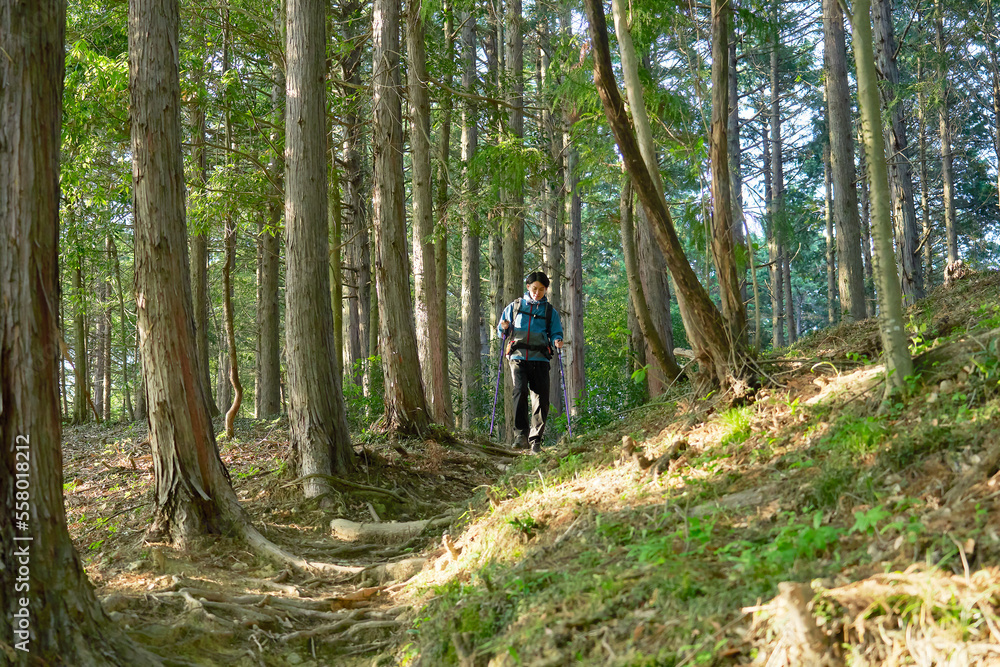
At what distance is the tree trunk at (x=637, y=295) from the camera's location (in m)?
7.83

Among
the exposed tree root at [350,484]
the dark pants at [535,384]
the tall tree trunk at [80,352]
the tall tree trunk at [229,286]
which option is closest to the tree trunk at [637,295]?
the dark pants at [535,384]

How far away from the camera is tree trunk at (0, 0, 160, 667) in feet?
10.0

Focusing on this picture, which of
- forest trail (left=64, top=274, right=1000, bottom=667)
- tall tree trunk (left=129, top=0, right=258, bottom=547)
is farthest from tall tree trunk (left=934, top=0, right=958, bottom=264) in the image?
tall tree trunk (left=129, top=0, right=258, bottom=547)

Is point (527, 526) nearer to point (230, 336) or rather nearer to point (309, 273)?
point (309, 273)

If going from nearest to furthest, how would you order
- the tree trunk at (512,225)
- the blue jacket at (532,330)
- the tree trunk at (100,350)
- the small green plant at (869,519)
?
1. the small green plant at (869,519)
2. the blue jacket at (532,330)
3. the tree trunk at (512,225)
4. the tree trunk at (100,350)

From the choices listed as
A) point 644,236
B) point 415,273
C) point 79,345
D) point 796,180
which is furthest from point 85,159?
point 796,180

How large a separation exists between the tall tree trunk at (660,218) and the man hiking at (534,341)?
268 cm

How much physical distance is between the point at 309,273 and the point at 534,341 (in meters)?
2.78

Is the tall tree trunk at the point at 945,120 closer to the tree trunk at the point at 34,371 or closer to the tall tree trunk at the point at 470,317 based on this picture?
the tall tree trunk at the point at 470,317

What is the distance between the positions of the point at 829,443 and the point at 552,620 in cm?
198

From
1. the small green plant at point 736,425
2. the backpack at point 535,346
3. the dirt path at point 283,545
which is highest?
the backpack at point 535,346

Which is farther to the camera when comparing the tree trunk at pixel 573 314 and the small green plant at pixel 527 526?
the tree trunk at pixel 573 314

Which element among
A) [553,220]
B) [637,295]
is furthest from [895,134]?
[637,295]

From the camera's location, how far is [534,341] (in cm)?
838
